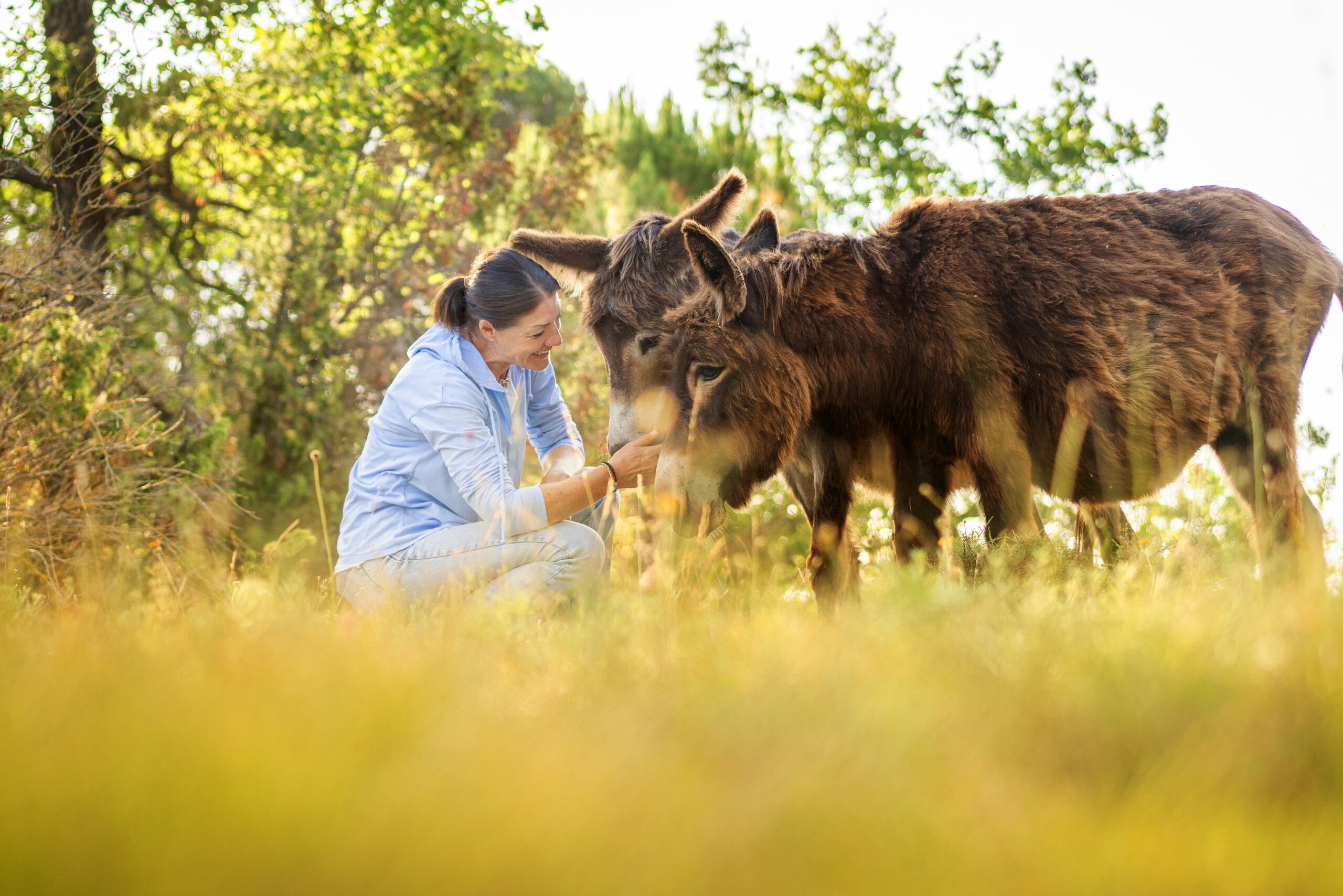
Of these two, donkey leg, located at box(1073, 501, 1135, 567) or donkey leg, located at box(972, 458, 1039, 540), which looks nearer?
donkey leg, located at box(972, 458, 1039, 540)

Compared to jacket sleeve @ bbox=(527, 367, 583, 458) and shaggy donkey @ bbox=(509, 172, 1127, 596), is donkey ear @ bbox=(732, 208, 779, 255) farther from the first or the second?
jacket sleeve @ bbox=(527, 367, 583, 458)

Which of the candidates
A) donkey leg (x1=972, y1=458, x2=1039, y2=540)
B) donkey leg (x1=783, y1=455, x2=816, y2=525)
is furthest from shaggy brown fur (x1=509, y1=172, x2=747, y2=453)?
donkey leg (x1=972, y1=458, x2=1039, y2=540)

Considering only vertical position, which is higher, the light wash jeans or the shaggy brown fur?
the shaggy brown fur

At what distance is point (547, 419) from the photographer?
528 centimetres

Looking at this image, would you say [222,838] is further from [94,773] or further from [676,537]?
[676,537]

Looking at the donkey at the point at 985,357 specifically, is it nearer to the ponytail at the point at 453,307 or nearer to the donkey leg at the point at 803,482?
the donkey leg at the point at 803,482

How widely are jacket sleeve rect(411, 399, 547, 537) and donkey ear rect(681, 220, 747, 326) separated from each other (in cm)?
117

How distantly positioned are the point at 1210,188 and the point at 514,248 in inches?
151

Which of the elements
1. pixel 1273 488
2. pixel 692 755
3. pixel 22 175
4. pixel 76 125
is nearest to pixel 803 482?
pixel 1273 488

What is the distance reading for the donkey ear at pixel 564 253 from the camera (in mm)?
5051

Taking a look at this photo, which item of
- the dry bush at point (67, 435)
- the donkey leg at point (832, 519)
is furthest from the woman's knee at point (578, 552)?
the dry bush at point (67, 435)

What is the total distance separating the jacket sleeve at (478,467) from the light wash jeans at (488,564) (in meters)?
0.08

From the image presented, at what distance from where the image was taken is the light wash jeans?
4.03m

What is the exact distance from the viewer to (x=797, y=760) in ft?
4.55
